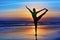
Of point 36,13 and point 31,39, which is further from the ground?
point 36,13

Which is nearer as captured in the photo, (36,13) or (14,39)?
(36,13)

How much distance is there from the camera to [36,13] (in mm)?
6551

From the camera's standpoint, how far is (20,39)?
52.1 feet

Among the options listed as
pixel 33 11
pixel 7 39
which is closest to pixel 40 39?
pixel 7 39

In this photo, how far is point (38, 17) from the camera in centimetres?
645

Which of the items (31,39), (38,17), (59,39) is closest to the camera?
(38,17)

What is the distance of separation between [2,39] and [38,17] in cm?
1005

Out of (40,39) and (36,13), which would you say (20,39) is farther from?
(36,13)

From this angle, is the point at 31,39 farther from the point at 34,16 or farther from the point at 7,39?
the point at 34,16

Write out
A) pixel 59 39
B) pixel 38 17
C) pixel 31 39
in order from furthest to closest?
pixel 59 39, pixel 31 39, pixel 38 17

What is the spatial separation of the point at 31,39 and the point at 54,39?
205cm

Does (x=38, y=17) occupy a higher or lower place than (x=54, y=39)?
higher

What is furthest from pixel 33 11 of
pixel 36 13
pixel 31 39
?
pixel 31 39

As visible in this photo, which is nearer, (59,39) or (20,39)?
(20,39)
